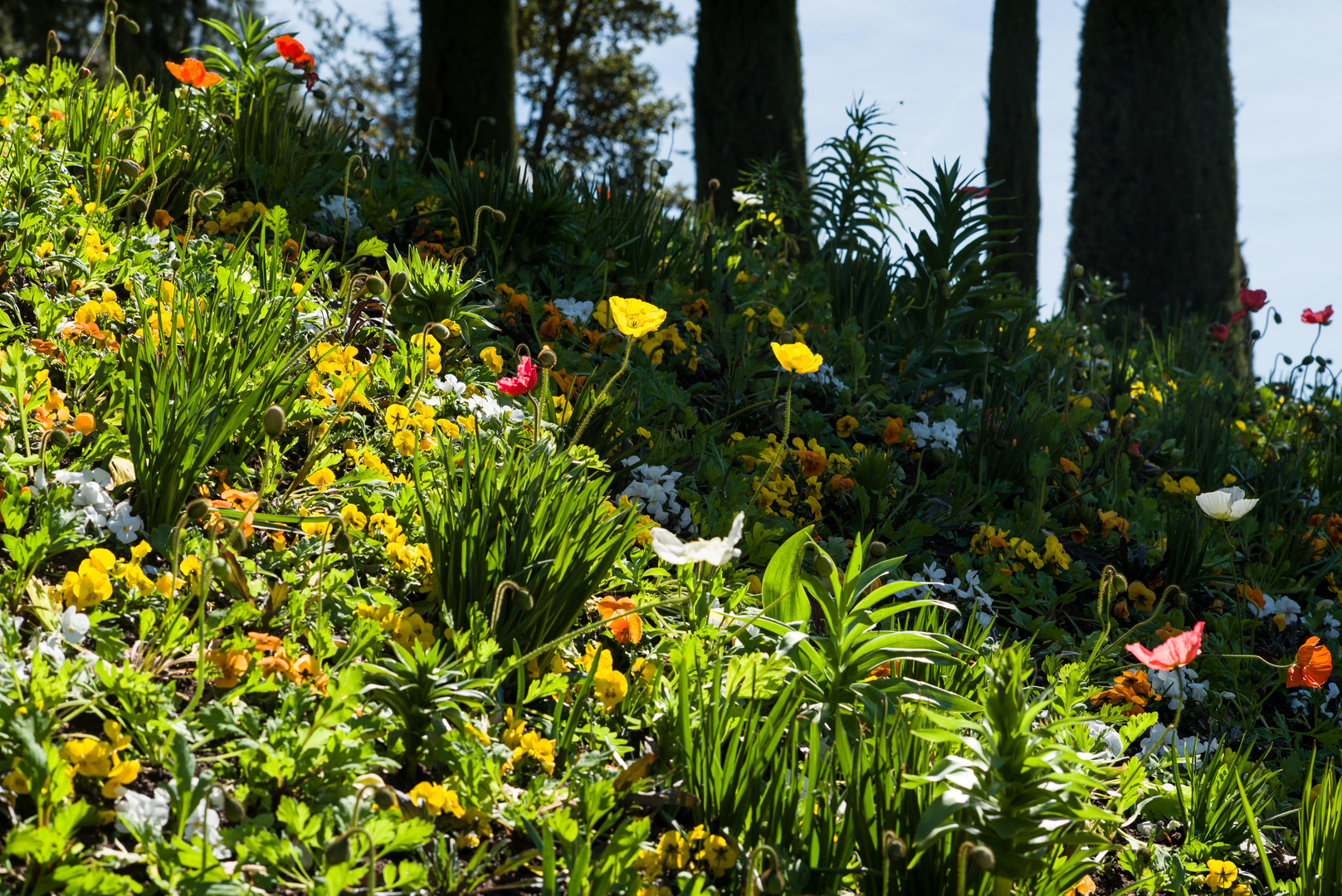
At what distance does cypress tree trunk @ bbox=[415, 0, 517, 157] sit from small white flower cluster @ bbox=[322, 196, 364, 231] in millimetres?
2635

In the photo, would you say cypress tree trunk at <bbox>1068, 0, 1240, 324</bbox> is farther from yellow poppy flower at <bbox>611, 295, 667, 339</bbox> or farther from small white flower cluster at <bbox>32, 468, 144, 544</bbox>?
small white flower cluster at <bbox>32, 468, 144, 544</bbox>

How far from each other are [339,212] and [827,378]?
2.15 metres

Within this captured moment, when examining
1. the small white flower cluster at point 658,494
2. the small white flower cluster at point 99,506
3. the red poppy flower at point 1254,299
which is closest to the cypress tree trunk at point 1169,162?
the red poppy flower at point 1254,299

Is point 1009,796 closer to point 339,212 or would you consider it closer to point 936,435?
point 936,435

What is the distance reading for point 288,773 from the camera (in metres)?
1.67

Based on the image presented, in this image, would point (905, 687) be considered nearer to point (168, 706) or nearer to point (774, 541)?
point (774, 541)

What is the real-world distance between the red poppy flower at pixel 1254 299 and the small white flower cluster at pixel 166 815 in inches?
203

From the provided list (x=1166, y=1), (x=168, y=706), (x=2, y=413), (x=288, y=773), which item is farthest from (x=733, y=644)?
(x=1166, y=1)

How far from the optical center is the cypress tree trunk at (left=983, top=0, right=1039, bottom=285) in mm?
11586

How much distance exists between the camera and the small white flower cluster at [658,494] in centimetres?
296

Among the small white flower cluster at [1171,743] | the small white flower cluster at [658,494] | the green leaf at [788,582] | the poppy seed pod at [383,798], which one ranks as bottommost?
the small white flower cluster at [1171,743]

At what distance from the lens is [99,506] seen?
217 centimetres

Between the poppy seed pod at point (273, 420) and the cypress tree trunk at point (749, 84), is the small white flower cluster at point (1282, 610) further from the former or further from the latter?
the cypress tree trunk at point (749, 84)

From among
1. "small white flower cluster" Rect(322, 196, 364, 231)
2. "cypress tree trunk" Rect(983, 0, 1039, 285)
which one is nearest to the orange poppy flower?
"small white flower cluster" Rect(322, 196, 364, 231)
